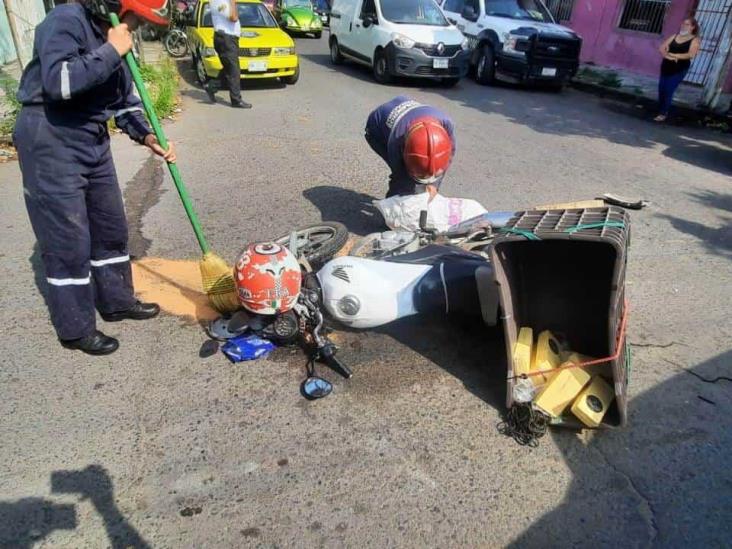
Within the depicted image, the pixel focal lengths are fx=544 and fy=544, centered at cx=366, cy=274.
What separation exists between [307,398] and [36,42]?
85.2 inches

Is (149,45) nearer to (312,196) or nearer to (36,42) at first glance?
(312,196)

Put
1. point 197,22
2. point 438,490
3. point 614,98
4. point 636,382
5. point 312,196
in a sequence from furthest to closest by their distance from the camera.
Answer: point 614,98 < point 197,22 < point 312,196 < point 636,382 < point 438,490

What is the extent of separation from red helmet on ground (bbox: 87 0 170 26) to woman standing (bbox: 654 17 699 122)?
31.0 ft

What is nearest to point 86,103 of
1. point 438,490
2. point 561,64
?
point 438,490

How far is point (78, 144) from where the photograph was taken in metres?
2.79

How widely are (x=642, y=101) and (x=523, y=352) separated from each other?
10621 mm

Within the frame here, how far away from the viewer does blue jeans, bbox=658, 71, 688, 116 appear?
31.1 feet

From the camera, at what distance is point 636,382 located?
121 inches

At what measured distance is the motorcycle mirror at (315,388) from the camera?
285 cm

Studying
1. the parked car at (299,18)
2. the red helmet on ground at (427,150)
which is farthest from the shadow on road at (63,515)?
the parked car at (299,18)

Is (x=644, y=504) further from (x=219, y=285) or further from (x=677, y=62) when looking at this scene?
(x=677, y=62)

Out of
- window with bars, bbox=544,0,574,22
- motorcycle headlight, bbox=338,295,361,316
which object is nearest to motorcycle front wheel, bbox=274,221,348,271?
motorcycle headlight, bbox=338,295,361,316

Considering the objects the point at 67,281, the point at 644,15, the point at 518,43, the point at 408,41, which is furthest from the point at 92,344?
the point at 644,15

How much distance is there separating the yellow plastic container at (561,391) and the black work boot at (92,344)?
7.77 ft
